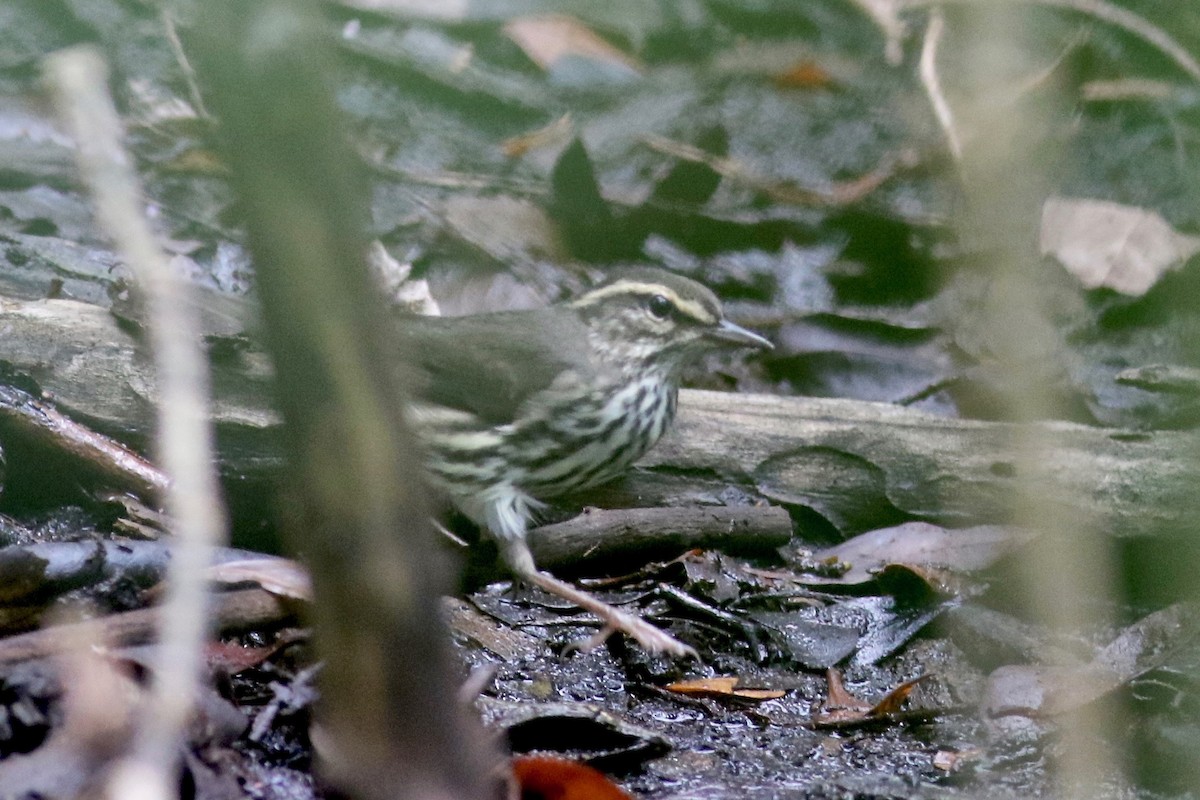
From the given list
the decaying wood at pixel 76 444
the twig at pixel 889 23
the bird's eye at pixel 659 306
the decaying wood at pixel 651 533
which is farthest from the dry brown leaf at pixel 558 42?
the decaying wood at pixel 76 444

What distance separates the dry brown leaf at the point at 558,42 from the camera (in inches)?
251

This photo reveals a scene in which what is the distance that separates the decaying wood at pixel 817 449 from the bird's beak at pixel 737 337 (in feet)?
0.65

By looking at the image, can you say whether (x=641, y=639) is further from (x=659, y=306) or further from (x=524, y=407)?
(x=659, y=306)

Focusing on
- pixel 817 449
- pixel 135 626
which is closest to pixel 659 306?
pixel 817 449

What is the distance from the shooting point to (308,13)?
3.72 feet

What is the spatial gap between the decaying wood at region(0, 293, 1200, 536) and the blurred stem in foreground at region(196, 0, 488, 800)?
211 cm

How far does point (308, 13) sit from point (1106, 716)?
89.0 inches

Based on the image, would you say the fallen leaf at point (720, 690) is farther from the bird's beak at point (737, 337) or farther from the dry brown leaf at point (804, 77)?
the dry brown leaf at point (804, 77)

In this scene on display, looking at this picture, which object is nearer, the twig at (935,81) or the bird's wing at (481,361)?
the bird's wing at (481,361)

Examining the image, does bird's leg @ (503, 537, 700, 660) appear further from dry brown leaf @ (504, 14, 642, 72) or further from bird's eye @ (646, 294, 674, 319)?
dry brown leaf @ (504, 14, 642, 72)

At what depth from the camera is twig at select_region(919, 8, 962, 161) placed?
18.6 feet

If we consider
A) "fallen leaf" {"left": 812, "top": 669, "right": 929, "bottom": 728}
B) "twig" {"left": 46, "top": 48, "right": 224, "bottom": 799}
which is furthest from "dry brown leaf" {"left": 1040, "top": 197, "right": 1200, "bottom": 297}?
"twig" {"left": 46, "top": 48, "right": 224, "bottom": 799}

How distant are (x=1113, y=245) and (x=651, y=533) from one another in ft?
8.47

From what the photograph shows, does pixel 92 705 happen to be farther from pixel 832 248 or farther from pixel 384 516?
pixel 832 248
